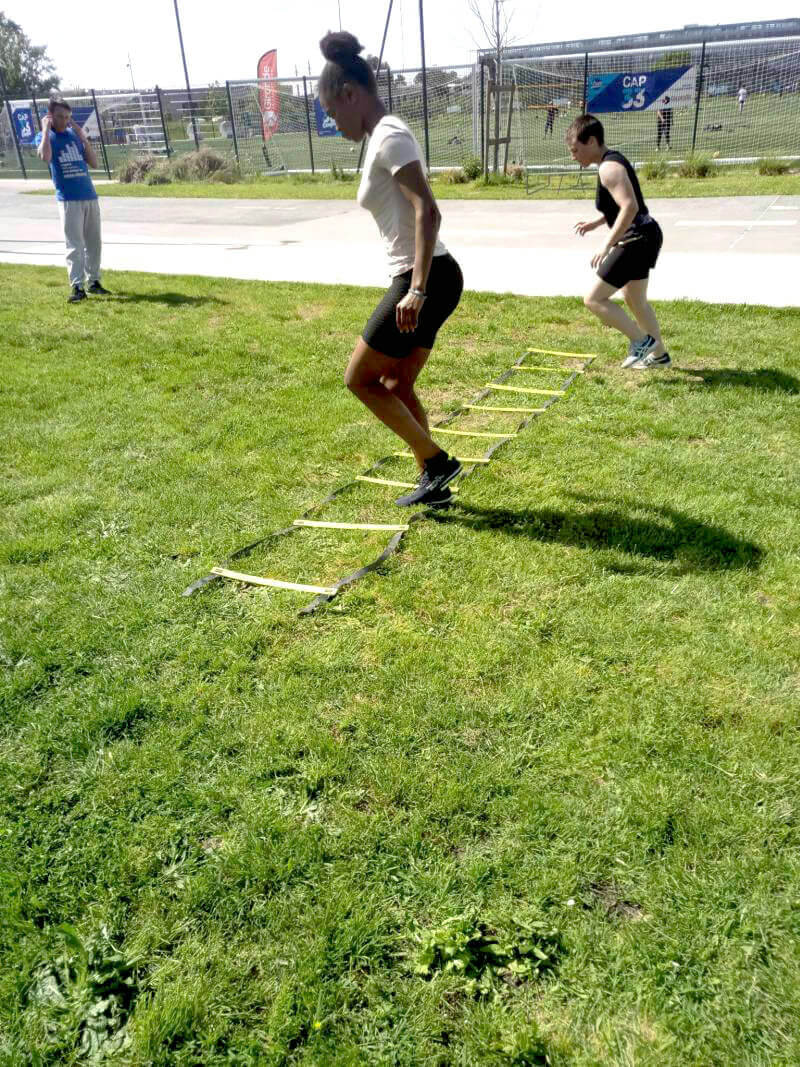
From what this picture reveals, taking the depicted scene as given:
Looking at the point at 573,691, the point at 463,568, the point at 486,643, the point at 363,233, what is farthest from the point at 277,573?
the point at 363,233

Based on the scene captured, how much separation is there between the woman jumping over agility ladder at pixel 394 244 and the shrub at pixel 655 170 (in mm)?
16765

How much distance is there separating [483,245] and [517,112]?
1789cm

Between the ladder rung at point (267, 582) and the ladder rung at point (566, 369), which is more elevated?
the ladder rung at point (566, 369)

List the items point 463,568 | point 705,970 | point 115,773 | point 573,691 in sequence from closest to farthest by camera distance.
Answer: point 705,970
point 115,773
point 573,691
point 463,568

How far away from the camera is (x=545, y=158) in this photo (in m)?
22.8

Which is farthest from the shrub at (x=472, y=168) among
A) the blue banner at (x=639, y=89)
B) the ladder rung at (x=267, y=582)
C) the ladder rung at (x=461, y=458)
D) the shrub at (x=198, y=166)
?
the ladder rung at (x=267, y=582)

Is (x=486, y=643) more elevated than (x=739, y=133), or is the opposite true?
(x=739, y=133)

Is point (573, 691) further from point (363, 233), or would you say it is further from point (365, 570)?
point (363, 233)

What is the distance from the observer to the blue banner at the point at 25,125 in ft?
101

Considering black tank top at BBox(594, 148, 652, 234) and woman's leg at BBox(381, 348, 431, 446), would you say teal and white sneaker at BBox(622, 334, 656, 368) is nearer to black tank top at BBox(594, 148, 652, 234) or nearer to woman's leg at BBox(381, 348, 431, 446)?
black tank top at BBox(594, 148, 652, 234)

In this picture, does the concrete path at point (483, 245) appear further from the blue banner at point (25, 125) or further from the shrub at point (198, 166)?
the blue banner at point (25, 125)

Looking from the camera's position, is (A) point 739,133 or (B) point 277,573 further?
(A) point 739,133

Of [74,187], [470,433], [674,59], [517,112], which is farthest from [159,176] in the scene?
[470,433]

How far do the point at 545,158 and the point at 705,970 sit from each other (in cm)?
2425
